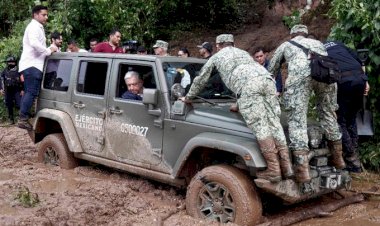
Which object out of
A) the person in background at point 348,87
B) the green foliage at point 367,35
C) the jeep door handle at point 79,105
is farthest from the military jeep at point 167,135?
the green foliage at point 367,35

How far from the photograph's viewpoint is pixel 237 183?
465 cm

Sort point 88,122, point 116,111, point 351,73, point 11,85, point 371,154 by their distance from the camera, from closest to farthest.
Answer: point 116,111, point 351,73, point 88,122, point 371,154, point 11,85

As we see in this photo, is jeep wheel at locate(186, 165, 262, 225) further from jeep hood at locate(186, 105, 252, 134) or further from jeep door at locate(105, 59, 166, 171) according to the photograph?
jeep door at locate(105, 59, 166, 171)

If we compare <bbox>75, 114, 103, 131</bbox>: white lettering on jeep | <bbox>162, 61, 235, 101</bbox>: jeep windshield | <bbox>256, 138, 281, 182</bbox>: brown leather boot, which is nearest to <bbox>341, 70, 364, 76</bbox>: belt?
<bbox>162, 61, 235, 101</bbox>: jeep windshield

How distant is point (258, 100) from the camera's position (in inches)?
186

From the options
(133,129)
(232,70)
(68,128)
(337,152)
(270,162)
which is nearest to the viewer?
(270,162)

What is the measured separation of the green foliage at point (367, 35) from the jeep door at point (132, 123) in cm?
284

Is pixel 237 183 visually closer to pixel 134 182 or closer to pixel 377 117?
pixel 134 182

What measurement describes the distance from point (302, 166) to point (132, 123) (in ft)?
6.52

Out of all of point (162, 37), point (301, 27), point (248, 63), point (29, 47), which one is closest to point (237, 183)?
point (248, 63)

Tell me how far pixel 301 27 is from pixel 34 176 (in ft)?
12.2

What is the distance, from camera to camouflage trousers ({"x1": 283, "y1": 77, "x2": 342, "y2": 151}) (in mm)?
4842

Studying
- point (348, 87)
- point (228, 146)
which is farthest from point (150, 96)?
point (348, 87)

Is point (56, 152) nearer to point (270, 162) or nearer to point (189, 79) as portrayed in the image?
point (189, 79)
